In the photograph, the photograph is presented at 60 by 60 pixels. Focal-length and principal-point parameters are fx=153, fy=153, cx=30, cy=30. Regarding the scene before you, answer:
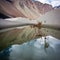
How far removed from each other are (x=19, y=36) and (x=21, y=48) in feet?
0.48

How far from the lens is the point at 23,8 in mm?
1877

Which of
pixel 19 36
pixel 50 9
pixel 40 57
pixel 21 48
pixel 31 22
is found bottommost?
pixel 40 57

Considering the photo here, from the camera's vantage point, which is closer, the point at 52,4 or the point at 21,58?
the point at 21,58

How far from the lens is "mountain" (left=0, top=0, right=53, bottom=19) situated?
186 centimetres

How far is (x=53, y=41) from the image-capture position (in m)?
1.86

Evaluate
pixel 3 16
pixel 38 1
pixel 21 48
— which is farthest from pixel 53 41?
pixel 3 16

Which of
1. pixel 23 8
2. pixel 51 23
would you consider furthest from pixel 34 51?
pixel 23 8

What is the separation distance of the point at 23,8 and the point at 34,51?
541 mm

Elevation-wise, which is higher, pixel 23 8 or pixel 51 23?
pixel 23 8

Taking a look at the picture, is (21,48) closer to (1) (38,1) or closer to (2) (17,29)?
(2) (17,29)

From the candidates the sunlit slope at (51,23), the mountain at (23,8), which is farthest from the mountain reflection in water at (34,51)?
the mountain at (23,8)

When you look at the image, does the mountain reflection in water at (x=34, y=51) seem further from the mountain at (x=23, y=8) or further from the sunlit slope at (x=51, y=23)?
the mountain at (x=23, y=8)

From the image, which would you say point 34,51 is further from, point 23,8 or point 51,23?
point 23,8

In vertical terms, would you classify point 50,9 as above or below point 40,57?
above
